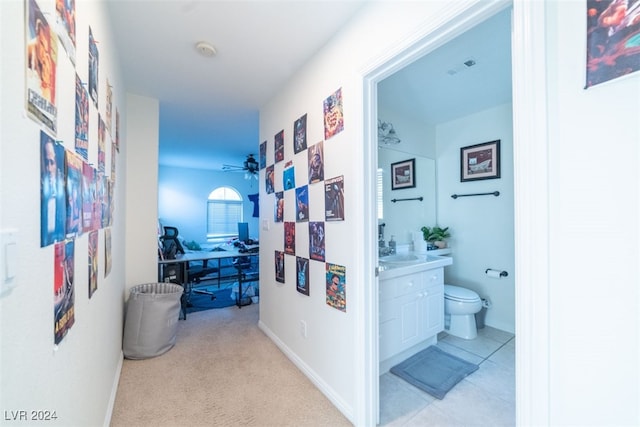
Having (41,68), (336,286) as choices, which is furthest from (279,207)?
(41,68)

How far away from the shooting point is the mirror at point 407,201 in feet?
8.81

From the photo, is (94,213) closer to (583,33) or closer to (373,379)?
(373,379)

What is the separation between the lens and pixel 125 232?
243cm

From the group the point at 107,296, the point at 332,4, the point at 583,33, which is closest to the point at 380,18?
the point at 332,4

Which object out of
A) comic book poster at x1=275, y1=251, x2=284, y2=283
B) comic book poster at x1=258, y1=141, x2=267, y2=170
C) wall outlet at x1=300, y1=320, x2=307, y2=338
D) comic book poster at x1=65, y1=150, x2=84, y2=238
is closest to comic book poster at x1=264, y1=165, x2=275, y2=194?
comic book poster at x1=258, y1=141, x2=267, y2=170

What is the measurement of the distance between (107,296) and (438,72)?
9.21ft

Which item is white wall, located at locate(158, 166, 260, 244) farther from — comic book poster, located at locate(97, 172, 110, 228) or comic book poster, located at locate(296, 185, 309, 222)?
comic book poster, located at locate(296, 185, 309, 222)

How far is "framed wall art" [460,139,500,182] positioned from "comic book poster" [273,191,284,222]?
219cm

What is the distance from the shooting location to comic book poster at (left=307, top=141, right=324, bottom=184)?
1789 mm

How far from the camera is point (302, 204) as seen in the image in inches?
79.0

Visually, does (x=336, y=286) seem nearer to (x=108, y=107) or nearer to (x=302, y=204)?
(x=302, y=204)

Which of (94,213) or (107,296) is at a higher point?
(94,213)

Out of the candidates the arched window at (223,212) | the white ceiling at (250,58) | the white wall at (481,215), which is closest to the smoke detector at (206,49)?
the white ceiling at (250,58)

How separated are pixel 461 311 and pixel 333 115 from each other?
2189 mm
